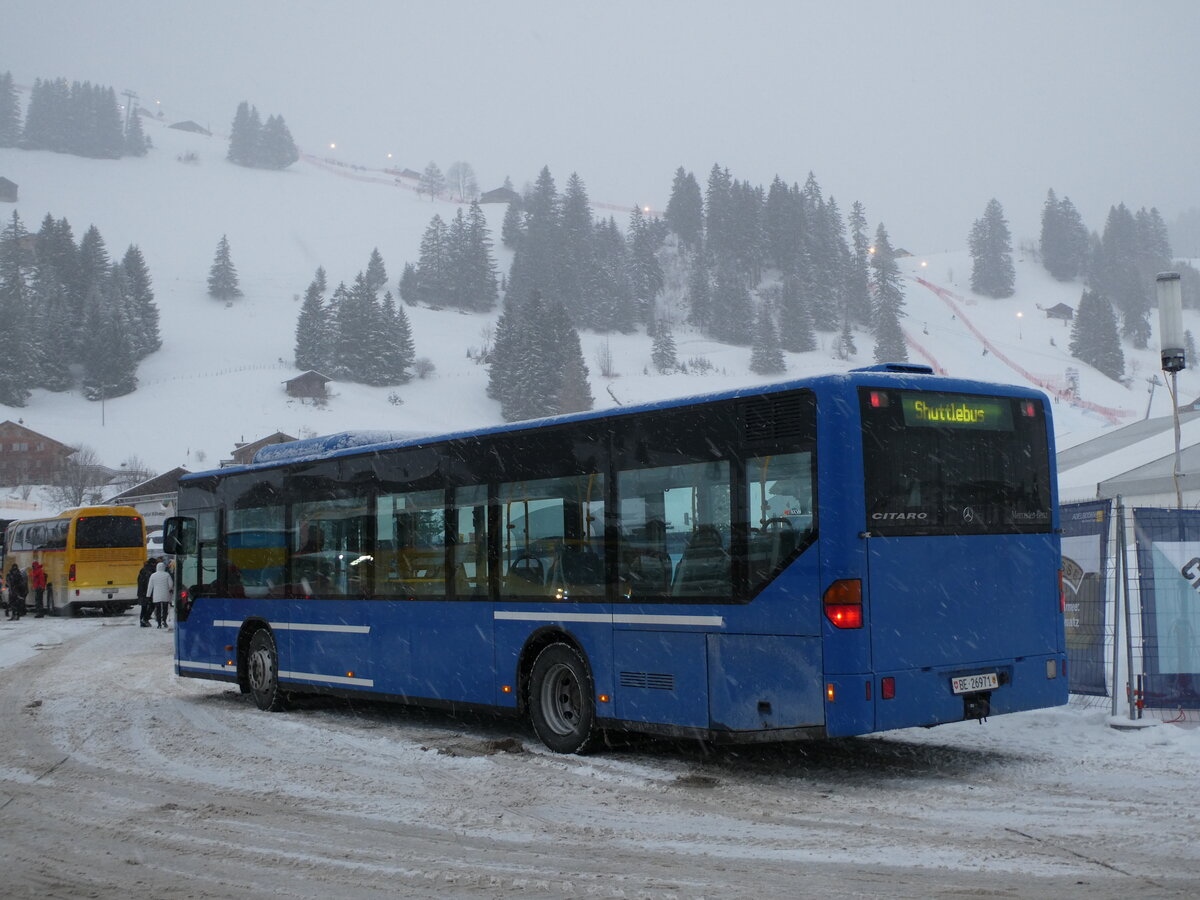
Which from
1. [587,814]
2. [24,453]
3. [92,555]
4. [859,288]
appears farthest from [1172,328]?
[859,288]

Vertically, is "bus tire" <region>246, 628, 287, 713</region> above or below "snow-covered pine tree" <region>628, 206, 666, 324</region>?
below

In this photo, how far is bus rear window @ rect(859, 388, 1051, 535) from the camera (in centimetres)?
864

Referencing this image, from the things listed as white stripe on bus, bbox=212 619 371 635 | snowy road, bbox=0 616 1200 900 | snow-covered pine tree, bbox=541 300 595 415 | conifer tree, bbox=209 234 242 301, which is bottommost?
snowy road, bbox=0 616 1200 900

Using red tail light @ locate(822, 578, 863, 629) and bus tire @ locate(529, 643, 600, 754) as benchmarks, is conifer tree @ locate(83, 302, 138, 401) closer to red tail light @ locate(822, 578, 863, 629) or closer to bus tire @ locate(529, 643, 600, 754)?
bus tire @ locate(529, 643, 600, 754)

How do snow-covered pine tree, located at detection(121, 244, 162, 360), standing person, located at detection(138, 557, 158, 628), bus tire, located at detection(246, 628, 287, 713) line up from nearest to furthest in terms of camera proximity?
bus tire, located at detection(246, 628, 287, 713) < standing person, located at detection(138, 557, 158, 628) < snow-covered pine tree, located at detection(121, 244, 162, 360)

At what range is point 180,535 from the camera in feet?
51.6

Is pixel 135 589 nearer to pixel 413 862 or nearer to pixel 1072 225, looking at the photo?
pixel 413 862

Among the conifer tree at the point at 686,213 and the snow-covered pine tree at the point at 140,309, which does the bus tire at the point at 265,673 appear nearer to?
the snow-covered pine tree at the point at 140,309

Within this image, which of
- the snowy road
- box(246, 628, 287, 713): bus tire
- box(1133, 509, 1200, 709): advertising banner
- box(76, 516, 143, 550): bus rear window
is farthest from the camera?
box(76, 516, 143, 550): bus rear window

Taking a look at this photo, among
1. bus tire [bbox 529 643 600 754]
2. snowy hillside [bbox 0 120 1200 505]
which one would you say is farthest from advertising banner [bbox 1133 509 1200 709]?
snowy hillside [bbox 0 120 1200 505]

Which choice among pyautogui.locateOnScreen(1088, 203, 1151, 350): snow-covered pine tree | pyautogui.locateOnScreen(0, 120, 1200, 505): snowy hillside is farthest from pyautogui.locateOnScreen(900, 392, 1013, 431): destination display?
pyautogui.locateOnScreen(1088, 203, 1151, 350): snow-covered pine tree

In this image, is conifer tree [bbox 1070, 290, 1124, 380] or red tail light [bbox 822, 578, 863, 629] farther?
conifer tree [bbox 1070, 290, 1124, 380]

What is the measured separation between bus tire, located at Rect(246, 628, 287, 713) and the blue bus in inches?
87.7

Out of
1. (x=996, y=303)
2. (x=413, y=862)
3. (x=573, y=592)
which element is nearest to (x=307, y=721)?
(x=573, y=592)
